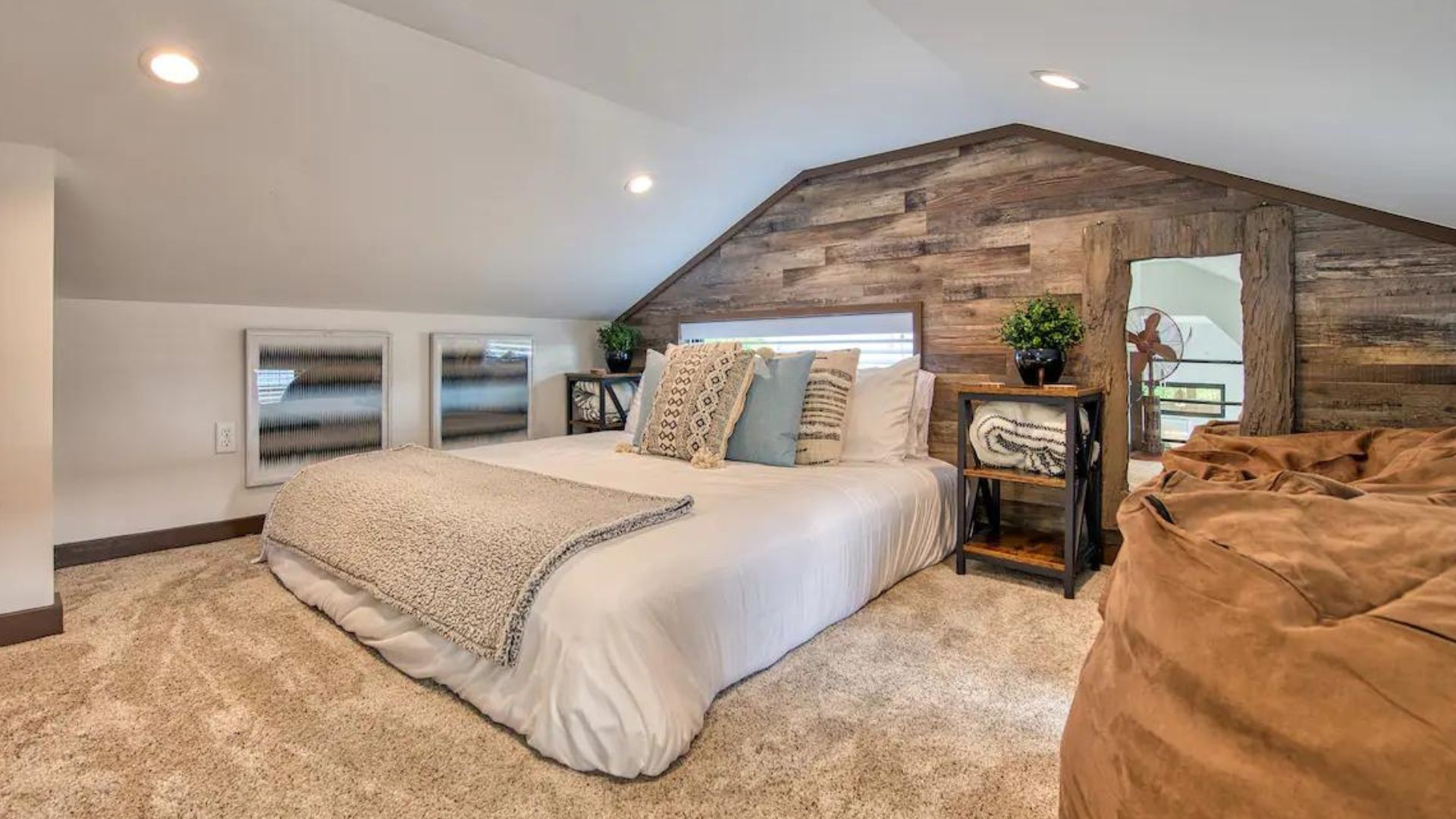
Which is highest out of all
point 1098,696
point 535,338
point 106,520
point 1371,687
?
point 535,338

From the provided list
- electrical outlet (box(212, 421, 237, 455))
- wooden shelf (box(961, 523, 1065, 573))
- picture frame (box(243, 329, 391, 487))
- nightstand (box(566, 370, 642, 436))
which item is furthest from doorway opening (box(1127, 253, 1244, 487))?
electrical outlet (box(212, 421, 237, 455))

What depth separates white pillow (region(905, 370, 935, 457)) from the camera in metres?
3.17

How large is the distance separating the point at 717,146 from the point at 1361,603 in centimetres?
293

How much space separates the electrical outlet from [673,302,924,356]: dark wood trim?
2434mm

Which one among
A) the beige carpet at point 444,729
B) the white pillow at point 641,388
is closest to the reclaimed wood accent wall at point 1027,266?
the white pillow at point 641,388

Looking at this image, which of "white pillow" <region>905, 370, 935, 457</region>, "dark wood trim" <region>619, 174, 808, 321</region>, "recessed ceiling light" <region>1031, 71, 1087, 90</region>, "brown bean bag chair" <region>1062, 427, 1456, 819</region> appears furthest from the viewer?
"dark wood trim" <region>619, 174, 808, 321</region>

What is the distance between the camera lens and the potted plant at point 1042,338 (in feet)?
8.98

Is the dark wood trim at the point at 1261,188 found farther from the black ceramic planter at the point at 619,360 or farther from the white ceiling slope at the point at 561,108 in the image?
the black ceramic planter at the point at 619,360

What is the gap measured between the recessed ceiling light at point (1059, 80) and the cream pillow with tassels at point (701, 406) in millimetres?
1488

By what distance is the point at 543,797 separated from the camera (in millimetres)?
1439

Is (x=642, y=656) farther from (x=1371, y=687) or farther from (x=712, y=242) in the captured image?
(x=712, y=242)

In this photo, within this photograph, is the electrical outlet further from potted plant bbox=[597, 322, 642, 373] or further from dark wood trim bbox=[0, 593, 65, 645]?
potted plant bbox=[597, 322, 642, 373]

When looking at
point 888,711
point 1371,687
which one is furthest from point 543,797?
point 1371,687

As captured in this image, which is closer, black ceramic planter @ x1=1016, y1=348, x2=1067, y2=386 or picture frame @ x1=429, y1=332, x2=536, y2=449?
black ceramic planter @ x1=1016, y1=348, x2=1067, y2=386
